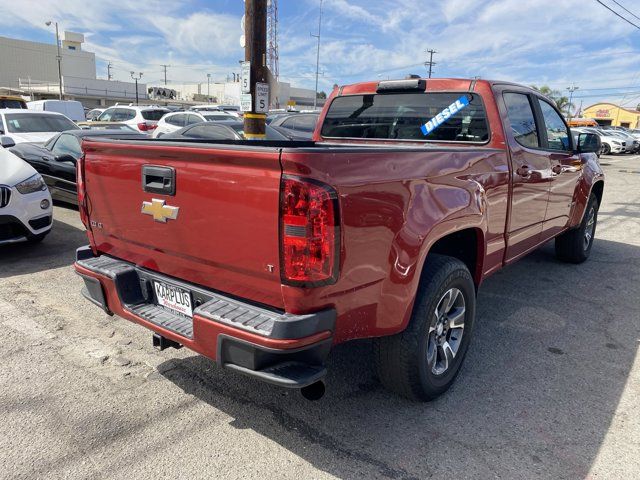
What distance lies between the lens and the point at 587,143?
Answer: 5055mm

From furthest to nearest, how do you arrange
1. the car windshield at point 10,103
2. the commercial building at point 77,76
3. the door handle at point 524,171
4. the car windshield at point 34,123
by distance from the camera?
the commercial building at point 77,76, the car windshield at point 10,103, the car windshield at point 34,123, the door handle at point 524,171

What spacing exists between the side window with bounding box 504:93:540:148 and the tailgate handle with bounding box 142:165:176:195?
2.58 meters

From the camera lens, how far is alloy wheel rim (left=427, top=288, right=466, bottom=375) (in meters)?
2.92

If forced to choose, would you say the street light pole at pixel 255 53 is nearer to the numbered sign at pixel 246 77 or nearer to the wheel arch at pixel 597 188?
the numbered sign at pixel 246 77

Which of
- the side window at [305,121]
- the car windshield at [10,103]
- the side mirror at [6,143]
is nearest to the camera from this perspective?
the side mirror at [6,143]

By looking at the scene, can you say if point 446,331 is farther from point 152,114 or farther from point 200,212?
point 152,114

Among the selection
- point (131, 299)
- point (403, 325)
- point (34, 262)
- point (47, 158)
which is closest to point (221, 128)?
point (47, 158)

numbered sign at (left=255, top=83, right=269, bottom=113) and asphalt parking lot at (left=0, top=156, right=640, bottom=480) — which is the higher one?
numbered sign at (left=255, top=83, right=269, bottom=113)

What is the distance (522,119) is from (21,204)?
520 centimetres

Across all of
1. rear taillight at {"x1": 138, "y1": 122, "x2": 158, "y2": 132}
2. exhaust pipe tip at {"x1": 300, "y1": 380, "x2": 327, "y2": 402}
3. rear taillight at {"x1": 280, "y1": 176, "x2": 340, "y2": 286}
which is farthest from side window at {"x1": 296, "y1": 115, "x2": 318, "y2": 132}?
rear taillight at {"x1": 280, "y1": 176, "x2": 340, "y2": 286}

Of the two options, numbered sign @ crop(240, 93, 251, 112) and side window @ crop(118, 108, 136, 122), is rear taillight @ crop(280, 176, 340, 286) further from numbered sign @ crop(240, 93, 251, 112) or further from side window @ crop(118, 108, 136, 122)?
side window @ crop(118, 108, 136, 122)

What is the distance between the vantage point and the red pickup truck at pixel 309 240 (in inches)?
82.7

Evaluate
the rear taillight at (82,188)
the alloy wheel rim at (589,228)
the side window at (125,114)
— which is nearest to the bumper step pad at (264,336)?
the rear taillight at (82,188)

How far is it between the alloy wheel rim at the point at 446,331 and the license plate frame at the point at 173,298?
1349mm
